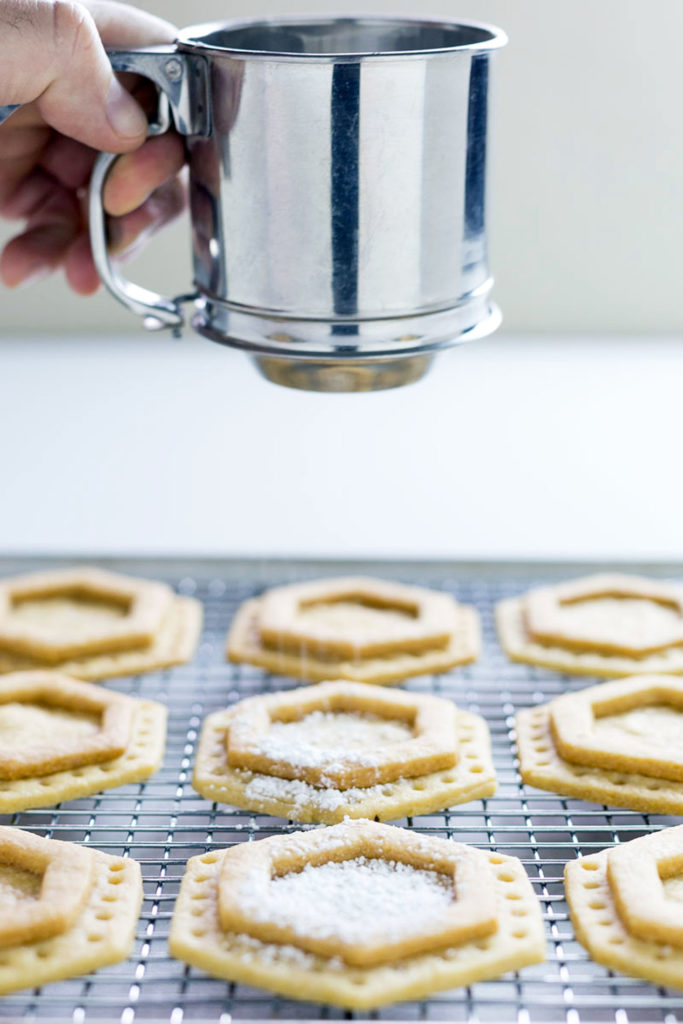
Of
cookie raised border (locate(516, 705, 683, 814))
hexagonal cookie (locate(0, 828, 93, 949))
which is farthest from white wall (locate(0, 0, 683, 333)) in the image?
hexagonal cookie (locate(0, 828, 93, 949))

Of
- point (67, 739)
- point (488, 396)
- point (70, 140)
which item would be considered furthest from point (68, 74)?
point (488, 396)

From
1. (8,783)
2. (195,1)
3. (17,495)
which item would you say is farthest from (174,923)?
(195,1)

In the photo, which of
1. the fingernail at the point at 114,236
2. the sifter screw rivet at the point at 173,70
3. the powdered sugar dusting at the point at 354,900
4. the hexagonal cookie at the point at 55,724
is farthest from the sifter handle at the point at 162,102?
the powdered sugar dusting at the point at 354,900

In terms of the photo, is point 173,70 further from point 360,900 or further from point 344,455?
point 344,455

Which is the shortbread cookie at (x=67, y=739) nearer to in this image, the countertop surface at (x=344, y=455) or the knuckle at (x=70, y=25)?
the countertop surface at (x=344, y=455)

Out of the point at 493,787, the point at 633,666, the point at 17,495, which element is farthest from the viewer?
the point at 17,495

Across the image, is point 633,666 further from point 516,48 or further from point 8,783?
point 516,48

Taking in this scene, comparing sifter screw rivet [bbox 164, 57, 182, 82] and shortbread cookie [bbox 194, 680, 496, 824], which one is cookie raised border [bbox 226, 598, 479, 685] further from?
sifter screw rivet [bbox 164, 57, 182, 82]
